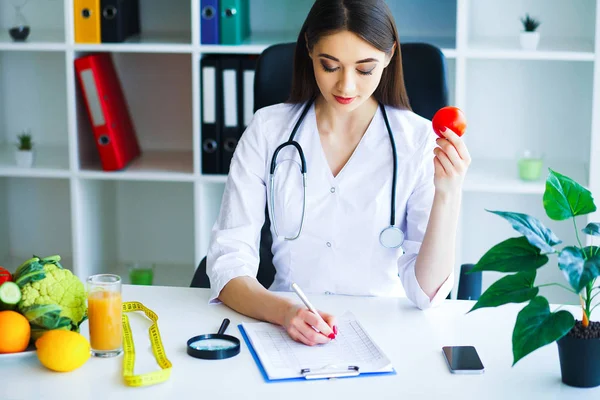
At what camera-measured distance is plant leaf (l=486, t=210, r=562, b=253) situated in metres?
1.24

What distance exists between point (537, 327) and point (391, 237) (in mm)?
615

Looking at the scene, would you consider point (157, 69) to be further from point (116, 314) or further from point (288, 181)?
point (116, 314)

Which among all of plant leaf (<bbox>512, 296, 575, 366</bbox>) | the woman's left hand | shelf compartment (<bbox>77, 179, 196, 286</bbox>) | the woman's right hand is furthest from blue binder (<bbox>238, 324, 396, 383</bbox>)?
shelf compartment (<bbox>77, 179, 196, 286</bbox>)

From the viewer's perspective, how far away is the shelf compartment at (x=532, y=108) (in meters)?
2.93

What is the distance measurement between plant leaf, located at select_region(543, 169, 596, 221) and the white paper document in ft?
1.15

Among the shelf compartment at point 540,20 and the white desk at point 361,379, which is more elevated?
the shelf compartment at point 540,20

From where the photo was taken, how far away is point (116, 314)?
1.39 meters

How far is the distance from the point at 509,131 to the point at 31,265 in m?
1.99

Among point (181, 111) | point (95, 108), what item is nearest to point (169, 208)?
point (181, 111)

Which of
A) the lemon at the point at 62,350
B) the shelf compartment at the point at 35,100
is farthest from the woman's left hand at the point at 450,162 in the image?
the shelf compartment at the point at 35,100

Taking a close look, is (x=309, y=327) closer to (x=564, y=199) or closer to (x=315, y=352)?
(x=315, y=352)

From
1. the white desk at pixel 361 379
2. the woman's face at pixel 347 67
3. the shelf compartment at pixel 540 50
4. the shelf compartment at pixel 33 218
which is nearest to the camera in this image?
the white desk at pixel 361 379

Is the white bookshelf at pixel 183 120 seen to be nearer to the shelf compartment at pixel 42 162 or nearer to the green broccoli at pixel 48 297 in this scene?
the shelf compartment at pixel 42 162

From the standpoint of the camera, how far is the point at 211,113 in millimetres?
2740
